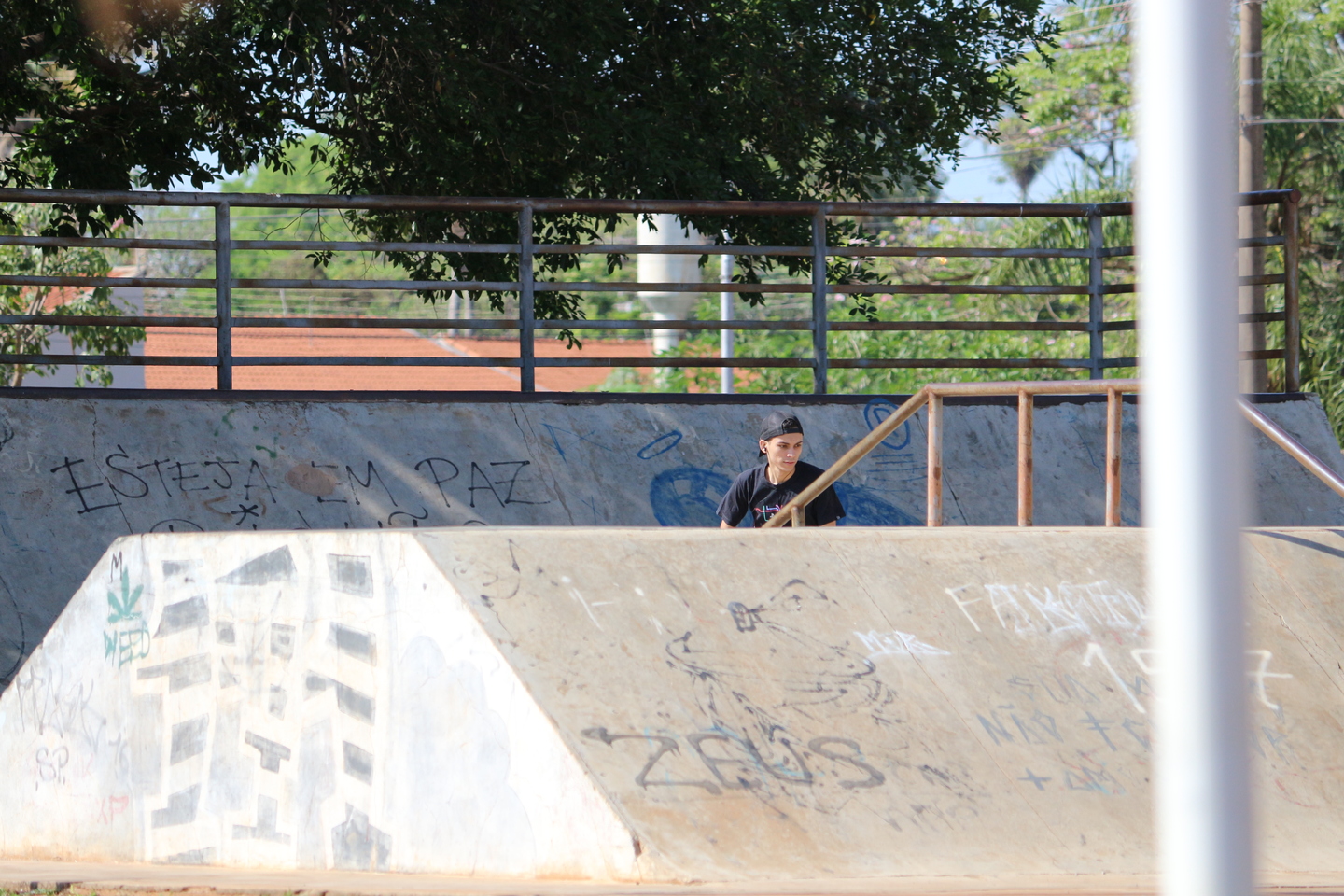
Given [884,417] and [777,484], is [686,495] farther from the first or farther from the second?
[777,484]

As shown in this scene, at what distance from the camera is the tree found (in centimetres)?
949

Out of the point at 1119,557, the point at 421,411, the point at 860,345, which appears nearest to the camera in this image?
the point at 1119,557

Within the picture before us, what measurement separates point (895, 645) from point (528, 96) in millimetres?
6351

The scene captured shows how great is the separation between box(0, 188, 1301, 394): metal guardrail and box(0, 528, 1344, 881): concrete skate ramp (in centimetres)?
267

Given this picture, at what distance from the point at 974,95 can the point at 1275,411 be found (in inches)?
135

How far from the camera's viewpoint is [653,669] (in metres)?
4.30

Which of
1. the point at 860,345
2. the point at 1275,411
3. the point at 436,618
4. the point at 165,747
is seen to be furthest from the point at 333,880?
the point at 860,345

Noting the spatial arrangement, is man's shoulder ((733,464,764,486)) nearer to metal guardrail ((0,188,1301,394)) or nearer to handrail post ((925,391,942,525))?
handrail post ((925,391,942,525))

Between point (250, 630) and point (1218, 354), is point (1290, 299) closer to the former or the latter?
point (250, 630)

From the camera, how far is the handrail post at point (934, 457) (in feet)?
20.3

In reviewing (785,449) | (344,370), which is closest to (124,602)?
(785,449)

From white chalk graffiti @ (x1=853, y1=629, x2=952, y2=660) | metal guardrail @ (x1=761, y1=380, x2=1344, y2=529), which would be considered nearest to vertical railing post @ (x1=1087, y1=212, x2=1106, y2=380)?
metal guardrail @ (x1=761, y1=380, x2=1344, y2=529)

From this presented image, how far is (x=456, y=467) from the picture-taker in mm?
8195

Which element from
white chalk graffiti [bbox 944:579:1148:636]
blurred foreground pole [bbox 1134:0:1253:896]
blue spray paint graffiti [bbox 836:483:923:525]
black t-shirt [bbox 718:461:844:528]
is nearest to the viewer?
blurred foreground pole [bbox 1134:0:1253:896]
